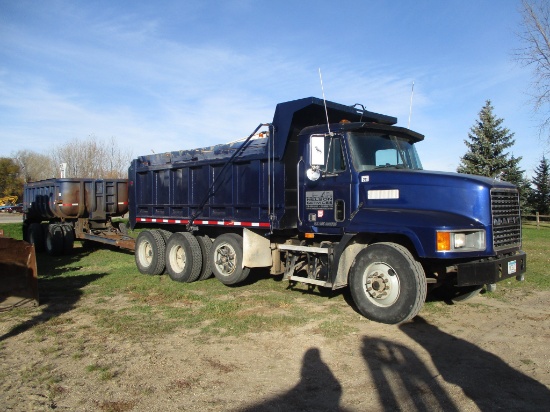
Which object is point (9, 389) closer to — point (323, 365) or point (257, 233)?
point (323, 365)

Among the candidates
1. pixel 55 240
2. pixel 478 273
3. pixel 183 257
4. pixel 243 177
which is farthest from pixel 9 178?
pixel 478 273

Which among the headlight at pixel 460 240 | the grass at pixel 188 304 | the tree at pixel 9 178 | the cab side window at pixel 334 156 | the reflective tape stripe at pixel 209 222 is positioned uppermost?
the tree at pixel 9 178

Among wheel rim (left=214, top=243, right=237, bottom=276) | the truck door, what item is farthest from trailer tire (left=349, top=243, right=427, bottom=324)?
wheel rim (left=214, top=243, right=237, bottom=276)

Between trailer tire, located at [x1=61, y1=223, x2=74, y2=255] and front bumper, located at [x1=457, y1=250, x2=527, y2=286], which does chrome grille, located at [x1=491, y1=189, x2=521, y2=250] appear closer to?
front bumper, located at [x1=457, y1=250, x2=527, y2=286]

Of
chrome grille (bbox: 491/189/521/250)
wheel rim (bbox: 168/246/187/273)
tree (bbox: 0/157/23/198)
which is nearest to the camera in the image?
chrome grille (bbox: 491/189/521/250)

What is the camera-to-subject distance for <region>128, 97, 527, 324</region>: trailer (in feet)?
20.3

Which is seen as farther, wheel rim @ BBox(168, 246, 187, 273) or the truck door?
wheel rim @ BBox(168, 246, 187, 273)

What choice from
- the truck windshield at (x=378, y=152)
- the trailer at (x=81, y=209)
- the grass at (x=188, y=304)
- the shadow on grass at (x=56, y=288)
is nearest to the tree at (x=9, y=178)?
the trailer at (x=81, y=209)

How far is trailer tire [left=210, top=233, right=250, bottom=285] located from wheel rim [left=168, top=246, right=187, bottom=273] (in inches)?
41.3

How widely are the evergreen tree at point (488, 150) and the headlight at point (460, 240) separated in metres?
26.7

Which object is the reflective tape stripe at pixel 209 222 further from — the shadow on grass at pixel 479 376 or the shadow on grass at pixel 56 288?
the shadow on grass at pixel 479 376

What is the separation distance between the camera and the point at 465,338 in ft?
19.5

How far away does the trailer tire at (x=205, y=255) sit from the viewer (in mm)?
9930

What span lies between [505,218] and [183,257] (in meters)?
6.34
